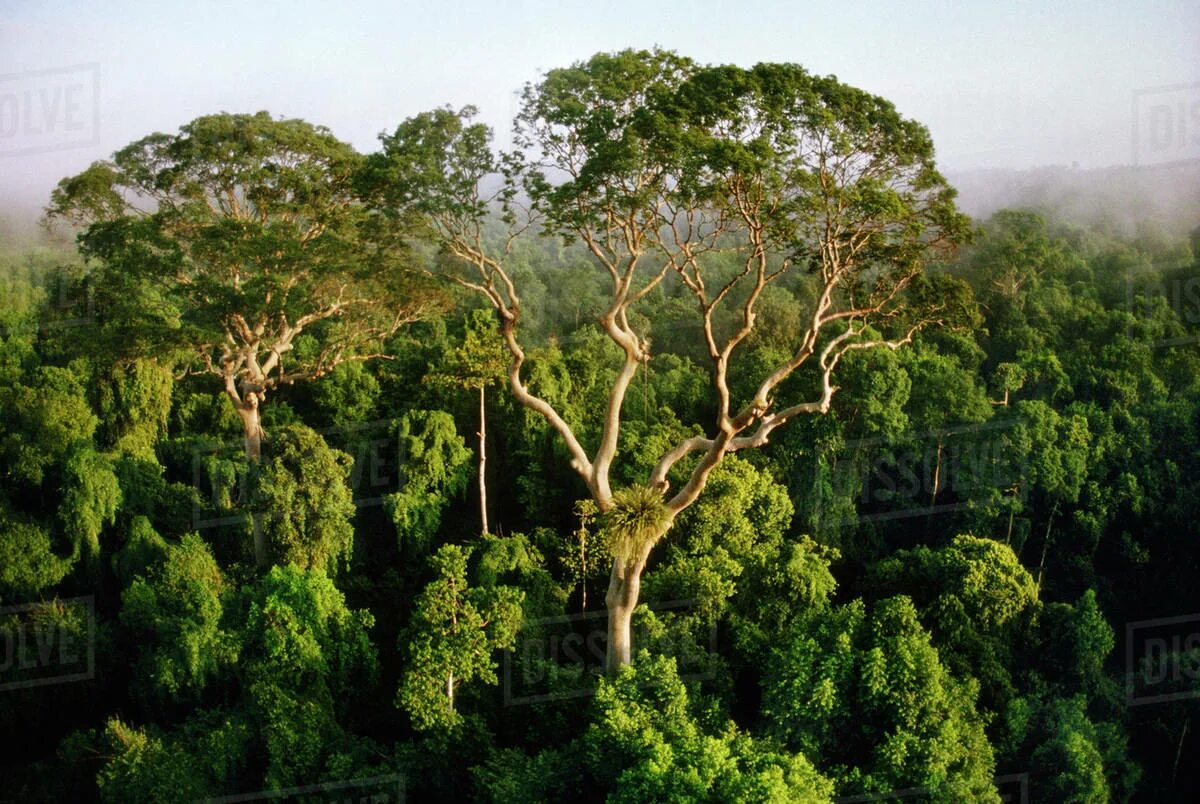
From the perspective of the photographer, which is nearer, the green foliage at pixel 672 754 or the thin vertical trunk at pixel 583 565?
the green foliage at pixel 672 754

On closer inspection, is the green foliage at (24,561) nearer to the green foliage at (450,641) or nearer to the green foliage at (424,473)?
the green foliage at (424,473)

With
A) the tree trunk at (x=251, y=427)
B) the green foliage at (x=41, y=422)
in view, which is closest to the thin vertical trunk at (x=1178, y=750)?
the tree trunk at (x=251, y=427)

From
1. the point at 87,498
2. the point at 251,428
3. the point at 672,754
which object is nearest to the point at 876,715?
the point at 672,754

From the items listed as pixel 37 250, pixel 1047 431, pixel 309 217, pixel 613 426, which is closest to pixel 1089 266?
pixel 1047 431

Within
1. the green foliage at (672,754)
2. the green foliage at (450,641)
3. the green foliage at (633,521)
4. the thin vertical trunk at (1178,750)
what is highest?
the green foliage at (633,521)

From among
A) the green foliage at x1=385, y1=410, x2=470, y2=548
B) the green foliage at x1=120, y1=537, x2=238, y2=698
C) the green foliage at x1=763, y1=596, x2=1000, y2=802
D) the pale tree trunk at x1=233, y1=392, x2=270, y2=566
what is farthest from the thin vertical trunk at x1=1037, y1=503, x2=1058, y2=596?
the pale tree trunk at x1=233, y1=392, x2=270, y2=566

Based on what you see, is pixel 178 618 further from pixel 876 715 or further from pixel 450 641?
pixel 876 715

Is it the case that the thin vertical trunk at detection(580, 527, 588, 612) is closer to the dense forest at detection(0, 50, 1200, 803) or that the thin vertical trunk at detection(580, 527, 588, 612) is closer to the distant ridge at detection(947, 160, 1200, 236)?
the dense forest at detection(0, 50, 1200, 803)

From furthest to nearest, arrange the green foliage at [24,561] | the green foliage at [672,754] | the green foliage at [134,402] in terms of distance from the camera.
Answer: the green foliage at [134,402]
the green foliage at [24,561]
the green foliage at [672,754]
